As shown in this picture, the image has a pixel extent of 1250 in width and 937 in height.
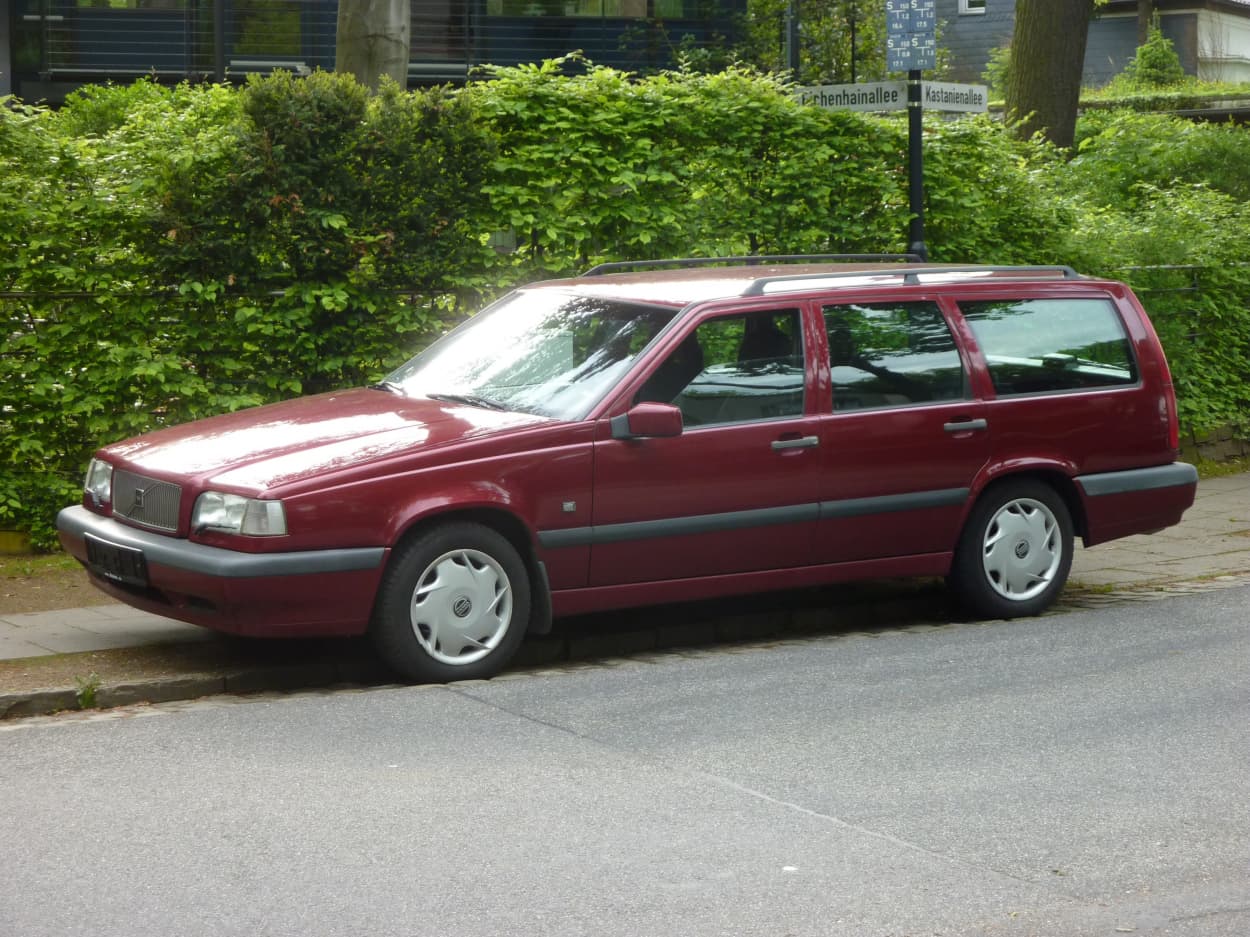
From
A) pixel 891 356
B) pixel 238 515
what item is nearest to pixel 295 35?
pixel 891 356

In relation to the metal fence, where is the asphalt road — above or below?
below

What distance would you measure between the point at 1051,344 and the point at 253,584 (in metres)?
4.41

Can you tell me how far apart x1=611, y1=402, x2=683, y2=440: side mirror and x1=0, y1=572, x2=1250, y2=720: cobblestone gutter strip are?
1114 millimetres

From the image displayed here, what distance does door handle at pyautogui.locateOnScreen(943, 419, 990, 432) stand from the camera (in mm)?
8984

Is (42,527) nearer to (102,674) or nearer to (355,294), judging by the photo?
(355,294)

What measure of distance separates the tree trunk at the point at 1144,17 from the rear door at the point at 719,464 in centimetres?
3598

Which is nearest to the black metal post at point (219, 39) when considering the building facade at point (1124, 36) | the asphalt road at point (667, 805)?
the building facade at point (1124, 36)

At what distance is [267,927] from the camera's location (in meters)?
4.77

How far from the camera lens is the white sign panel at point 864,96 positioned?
38.1ft

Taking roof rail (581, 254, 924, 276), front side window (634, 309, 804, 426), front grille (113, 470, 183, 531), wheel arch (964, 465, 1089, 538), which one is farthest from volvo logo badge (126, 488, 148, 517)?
wheel arch (964, 465, 1089, 538)

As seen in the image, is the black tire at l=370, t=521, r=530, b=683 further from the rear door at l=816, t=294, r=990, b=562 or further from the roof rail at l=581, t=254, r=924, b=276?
the roof rail at l=581, t=254, r=924, b=276

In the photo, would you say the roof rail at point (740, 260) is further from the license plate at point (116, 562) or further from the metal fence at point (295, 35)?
the metal fence at point (295, 35)

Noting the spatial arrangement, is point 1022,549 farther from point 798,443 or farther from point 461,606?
point 461,606

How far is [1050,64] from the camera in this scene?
19.0 m
